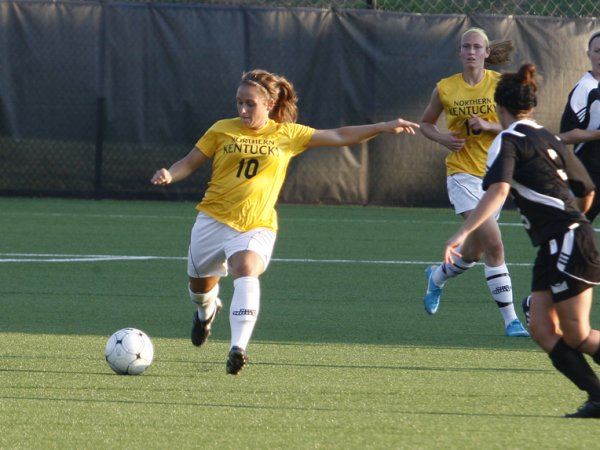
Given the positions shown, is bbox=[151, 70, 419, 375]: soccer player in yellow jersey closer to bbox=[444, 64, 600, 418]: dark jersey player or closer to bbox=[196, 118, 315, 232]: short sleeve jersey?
bbox=[196, 118, 315, 232]: short sleeve jersey

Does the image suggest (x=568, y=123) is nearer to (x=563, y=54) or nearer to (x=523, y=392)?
(x=523, y=392)

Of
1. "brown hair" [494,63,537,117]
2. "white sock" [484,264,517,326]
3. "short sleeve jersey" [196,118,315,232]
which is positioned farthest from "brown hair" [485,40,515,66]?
"brown hair" [494,63,537,117]

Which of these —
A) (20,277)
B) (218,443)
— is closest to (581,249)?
(218,443)

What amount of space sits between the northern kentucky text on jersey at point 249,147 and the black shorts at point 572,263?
2.22 metres

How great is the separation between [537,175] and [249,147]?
2207mm

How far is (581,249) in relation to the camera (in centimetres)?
566

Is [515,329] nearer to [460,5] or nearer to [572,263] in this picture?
[572,263]

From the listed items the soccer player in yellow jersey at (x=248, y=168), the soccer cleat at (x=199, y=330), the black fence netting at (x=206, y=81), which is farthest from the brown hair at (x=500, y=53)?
the black fence netting at (x=206, y=81)

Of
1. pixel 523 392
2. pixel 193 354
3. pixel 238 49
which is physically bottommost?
pixel 238 49

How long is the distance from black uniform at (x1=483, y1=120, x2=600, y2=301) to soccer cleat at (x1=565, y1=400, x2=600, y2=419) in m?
0.47

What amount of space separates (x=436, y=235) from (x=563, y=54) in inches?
160

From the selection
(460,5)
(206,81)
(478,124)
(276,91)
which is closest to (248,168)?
(276,91)

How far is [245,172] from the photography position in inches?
294

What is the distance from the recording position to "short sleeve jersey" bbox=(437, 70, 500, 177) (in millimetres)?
9156
